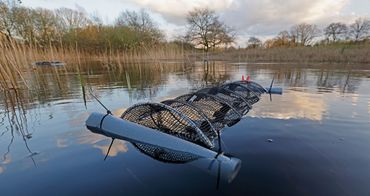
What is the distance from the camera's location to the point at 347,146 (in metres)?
3.79

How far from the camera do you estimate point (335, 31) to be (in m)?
42.6

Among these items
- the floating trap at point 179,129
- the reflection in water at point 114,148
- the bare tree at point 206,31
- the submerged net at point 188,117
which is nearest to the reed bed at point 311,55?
the bare tree at point 206,31

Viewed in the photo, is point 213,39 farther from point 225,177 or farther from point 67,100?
point 225,177

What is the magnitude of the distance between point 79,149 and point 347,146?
194 inches

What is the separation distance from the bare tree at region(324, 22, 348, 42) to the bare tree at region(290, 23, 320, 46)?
8.50 feet

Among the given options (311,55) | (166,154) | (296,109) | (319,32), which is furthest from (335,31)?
(166,154)

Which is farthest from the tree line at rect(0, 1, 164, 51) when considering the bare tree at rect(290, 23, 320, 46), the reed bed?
the bare tree at rect(290, 23, 320, 46)

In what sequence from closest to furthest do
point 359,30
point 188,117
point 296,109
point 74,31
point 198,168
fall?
point 198,168 → point 188,117 → point 296,109 → point 74,31 → point 359,30

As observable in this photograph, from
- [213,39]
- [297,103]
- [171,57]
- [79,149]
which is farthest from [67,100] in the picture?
[213,39]

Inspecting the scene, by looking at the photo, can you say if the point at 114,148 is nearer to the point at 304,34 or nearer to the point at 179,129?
the point at 179,129

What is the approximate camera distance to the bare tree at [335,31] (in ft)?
136

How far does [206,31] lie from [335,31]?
2717 cm

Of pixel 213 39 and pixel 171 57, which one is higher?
pixel 213 39

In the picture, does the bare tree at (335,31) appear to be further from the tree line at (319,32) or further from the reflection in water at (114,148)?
the reflection in water at (114,148)
